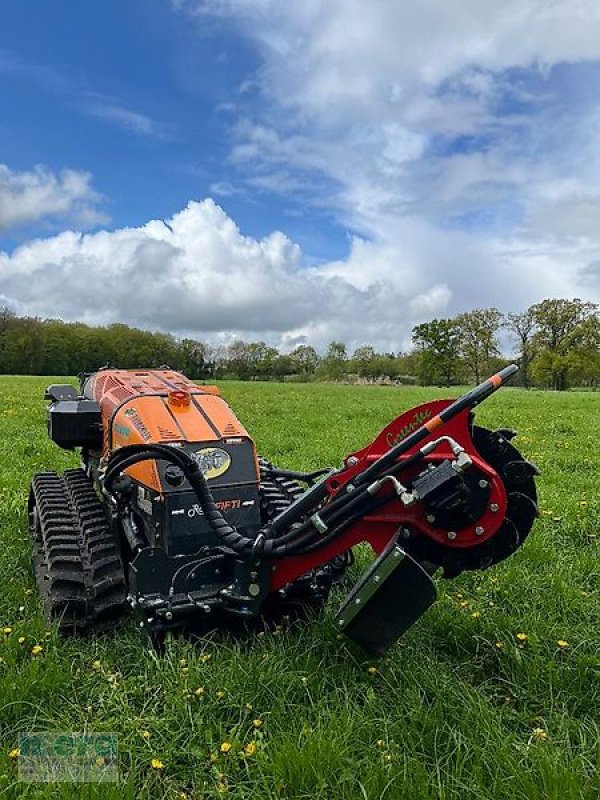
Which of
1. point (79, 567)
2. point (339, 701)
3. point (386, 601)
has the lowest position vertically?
point (339, 701)

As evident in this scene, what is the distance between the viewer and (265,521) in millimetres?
4688

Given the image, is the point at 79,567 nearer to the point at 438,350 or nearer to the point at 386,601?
the point at 386,601

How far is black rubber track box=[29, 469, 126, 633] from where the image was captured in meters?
3.92

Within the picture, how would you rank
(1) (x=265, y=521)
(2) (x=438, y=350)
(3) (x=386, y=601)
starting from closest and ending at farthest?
(3) (x=386, y=601)
(1) (x=265, y=521)
(2) (x=438, y=350)

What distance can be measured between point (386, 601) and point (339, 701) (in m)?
0.52

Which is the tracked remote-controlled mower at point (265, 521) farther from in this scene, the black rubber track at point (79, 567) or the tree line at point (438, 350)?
the tree line at point (438, 350)

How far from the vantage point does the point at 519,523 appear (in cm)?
337

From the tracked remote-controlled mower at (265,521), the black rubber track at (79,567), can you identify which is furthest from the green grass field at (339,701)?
the tracked remote-controlled mower at (265,521)

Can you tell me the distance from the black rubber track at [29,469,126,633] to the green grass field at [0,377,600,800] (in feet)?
0.44

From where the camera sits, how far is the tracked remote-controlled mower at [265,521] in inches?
127

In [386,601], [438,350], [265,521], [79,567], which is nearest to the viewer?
[386,601]

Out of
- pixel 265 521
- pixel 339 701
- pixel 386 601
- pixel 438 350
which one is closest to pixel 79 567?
pixel 265 521

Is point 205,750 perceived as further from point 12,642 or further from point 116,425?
point 116,425

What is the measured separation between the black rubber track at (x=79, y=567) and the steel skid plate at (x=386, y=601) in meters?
1.44
